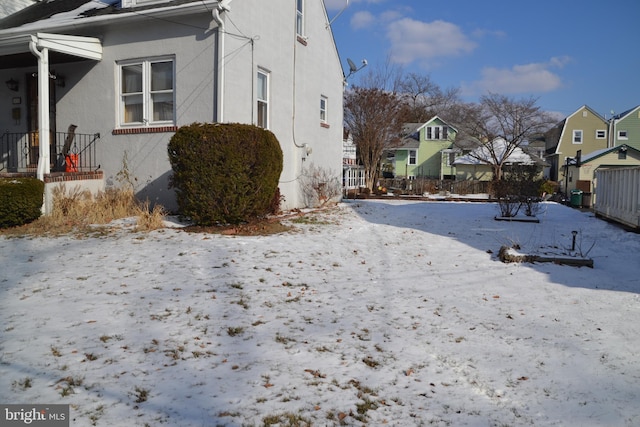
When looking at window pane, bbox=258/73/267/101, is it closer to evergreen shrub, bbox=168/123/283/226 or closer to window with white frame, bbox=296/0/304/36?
window with white frame, bbox=296/0/304/36

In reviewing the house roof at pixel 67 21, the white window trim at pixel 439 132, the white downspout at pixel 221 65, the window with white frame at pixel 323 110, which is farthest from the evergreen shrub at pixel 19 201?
the white window trim at pixel 439 132

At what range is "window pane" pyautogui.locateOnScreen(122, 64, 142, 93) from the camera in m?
11.2

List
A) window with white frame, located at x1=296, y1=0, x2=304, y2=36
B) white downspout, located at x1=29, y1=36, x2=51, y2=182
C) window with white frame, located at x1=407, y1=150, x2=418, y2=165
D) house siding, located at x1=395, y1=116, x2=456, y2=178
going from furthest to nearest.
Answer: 1. window with white frame, located at x1=407, y1=150, x2=418, y2=165
2. house siding, located at x1=395, y1=116, x2=456, y2=178
3. window with white frame, located at x1=296, y1=0, x2=304, y2=36
4. white downspout, located at x1=29, y1=36, x2=51, y2=182

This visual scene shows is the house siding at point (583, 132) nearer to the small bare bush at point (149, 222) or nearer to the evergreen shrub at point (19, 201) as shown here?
the small bare bush at point (149, 222)

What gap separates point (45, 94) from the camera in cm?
1001

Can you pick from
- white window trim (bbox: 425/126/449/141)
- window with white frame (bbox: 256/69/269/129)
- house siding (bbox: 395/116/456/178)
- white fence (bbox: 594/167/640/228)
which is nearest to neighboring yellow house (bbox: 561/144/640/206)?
house siding (bbox: 395/116/456/178)

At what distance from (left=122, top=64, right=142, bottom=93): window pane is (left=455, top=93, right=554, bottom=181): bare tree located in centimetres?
2937

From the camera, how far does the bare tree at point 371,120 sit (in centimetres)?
3158

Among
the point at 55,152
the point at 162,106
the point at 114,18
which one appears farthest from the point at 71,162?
the point at 114,18

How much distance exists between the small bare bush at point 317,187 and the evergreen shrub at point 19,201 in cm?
757

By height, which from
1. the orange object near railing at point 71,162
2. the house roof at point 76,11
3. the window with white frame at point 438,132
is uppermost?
the window with white frame at point 438,132

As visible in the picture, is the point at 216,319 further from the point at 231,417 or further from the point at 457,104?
the point at 457,104

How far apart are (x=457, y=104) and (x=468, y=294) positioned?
50078 mm

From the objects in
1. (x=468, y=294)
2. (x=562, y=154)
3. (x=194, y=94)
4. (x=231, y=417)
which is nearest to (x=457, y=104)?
(x=562, y=154)
